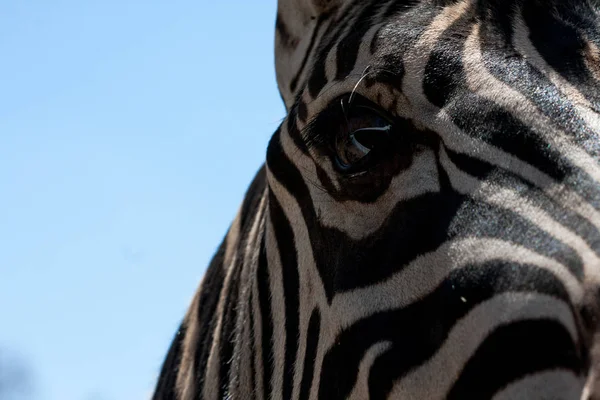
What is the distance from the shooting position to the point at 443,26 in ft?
10.2

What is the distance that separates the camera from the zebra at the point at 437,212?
2283 millimetres

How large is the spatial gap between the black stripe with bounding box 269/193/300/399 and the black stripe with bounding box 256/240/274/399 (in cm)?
19

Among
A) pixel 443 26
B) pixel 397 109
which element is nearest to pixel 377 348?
pixel 397 109

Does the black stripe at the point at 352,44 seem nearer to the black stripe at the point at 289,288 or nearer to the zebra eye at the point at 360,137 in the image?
the zebra eye at the point at 360,137

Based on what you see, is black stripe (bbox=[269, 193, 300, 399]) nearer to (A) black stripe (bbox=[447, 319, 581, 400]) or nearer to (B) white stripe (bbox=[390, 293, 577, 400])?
(B) white stripe (bbox=[390, 293, 577, 400])

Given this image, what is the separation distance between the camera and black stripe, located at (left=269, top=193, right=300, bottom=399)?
3344 millimetres

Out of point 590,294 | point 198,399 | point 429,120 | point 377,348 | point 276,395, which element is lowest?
point 198,399

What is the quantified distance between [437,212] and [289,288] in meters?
0.97

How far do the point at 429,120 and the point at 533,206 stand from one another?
1.76 ft

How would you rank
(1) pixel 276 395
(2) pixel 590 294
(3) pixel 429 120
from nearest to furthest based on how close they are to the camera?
(2) pixel 590 294, (3) pixel 429 120, (1) pixel 276 395

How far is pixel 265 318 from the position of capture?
3.67 m

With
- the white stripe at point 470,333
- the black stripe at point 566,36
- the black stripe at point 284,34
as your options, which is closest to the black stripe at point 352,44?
the black stripe at point 566,36

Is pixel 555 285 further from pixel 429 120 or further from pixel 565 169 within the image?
pixel 429 120

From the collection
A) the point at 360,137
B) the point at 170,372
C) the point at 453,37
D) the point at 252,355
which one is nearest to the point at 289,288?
the point at 252,355
